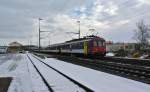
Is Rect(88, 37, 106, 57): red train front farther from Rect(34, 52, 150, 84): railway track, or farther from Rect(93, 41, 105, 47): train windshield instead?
Rect(34, 52, 150, 84): railway track

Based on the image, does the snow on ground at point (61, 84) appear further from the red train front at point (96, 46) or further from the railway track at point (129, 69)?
the red train front at point (96, 46)

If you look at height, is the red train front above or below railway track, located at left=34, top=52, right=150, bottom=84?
above

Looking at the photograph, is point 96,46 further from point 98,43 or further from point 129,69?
point 129,69

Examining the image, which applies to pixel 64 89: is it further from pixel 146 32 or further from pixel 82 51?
pixel 146 32

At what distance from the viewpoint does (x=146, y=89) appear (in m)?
15.0

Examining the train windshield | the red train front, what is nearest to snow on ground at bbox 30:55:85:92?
the red train front

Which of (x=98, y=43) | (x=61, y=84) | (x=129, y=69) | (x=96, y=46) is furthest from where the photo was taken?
(x=98, y=43)

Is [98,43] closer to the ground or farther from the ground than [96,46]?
farther from the ground

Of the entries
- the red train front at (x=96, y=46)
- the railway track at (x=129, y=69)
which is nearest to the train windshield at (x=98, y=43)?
the red train front at (x=96, y=46)

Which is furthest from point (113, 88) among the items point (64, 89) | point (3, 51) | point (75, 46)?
point (3, 51)

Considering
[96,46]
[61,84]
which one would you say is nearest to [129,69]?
[61,84]

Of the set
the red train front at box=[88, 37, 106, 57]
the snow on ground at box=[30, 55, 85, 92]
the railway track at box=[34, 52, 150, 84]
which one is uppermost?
the red train front at box=[88, 37, 106, 57]

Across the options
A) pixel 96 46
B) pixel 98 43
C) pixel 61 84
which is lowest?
pixel 61 84

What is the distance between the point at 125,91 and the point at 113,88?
1.12 metres
